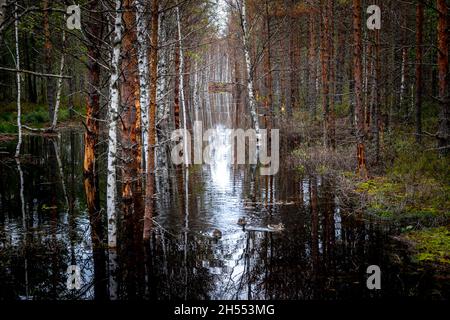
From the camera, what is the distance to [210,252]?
8.36 m

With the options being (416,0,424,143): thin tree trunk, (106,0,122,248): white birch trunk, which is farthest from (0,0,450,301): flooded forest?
(416,0,424,143): thin tree trunk

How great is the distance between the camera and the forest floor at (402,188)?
8656 millimetres

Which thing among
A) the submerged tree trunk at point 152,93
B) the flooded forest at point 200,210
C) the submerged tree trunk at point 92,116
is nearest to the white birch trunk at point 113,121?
the flooded forest at point 200,210

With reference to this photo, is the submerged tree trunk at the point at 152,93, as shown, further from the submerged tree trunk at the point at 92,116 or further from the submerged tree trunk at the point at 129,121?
the submerged tree trunk at the point at 92,116

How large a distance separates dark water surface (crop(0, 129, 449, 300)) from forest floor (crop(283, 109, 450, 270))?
0.53 metres

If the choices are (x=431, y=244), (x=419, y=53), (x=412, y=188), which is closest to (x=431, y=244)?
(x=431, y=244)

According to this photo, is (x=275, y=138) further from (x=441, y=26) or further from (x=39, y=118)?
(x=39, y=118)

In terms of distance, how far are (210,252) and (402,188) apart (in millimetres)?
7033

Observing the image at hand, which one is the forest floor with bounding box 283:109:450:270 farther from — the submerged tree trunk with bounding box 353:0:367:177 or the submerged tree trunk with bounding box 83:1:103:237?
the submerged tree trunk with bounding box 83:1:103:237

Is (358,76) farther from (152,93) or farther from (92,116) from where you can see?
(92,116)

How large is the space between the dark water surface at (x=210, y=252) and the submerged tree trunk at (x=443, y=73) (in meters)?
4.14

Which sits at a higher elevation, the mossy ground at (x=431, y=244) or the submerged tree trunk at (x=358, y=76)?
the submerged tree trunk at (x=358, y=76)

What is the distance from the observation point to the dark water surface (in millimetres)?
6707
